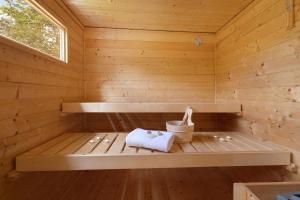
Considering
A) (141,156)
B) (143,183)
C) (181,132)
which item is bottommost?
(143,183)

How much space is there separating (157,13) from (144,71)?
766 millimetres

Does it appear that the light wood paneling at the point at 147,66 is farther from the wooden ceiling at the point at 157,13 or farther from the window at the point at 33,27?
the window at the point at 33,27

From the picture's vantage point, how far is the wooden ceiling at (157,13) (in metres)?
1.78

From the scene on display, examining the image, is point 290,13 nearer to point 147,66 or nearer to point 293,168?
point 293,168

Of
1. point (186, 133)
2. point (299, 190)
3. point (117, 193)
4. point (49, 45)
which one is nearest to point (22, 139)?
point (49, 45)

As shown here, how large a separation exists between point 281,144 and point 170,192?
3.63 feet

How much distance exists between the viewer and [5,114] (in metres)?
1.07

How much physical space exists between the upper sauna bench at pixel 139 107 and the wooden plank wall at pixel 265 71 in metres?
0.25

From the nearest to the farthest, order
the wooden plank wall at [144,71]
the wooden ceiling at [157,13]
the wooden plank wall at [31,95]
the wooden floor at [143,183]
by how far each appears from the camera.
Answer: the wooden plank wall at [31,95] → the wooden floor at [143,183] → the wooden ceiling at [157,13] → the wooden plank wall at [144,71]

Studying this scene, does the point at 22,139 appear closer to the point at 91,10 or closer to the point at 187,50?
the point at 91,10

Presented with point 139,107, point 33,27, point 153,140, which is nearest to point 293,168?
point 153,140

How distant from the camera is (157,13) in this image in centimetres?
199

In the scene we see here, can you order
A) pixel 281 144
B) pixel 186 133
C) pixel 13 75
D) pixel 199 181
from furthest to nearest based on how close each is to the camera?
pixel 199 181 < pixel 186 133 < pixel 281 144 < pixel 13 75

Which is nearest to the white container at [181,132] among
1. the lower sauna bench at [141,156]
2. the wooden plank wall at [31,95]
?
the lower sauna bench at [141,156]
